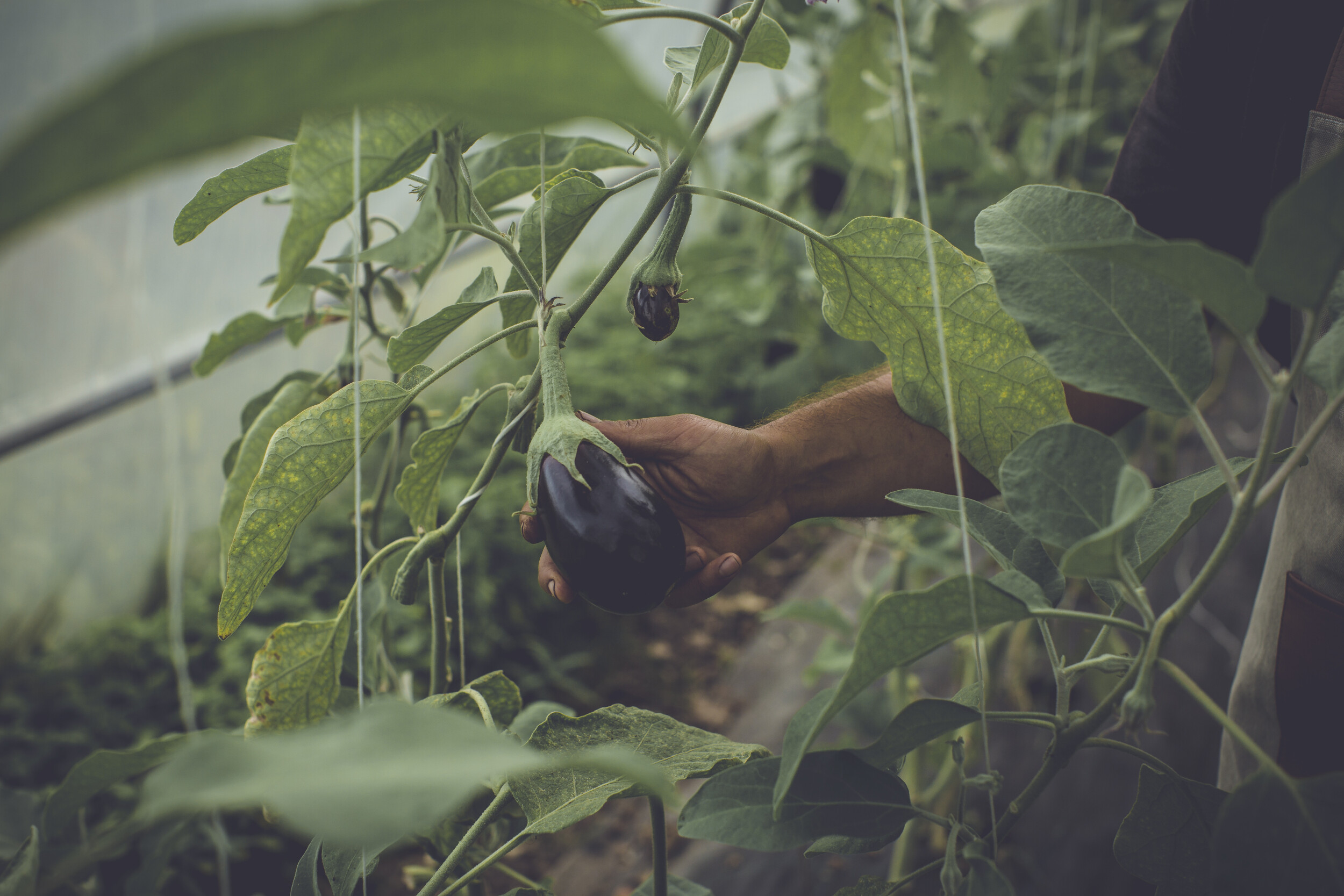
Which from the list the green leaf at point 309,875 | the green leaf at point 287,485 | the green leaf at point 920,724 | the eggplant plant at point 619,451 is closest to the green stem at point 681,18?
the eggplant plant at point 619,451

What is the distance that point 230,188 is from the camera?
1.30ft

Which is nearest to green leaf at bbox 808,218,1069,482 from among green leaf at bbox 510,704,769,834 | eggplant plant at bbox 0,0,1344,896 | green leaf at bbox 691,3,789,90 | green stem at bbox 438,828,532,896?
eggplant plant at bbox 0,0,1344,896

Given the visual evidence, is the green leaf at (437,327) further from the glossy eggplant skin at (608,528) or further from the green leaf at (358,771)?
the green leaf at (358,771)

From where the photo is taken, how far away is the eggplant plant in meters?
0.17

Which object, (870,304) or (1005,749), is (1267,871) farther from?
(1005,749)

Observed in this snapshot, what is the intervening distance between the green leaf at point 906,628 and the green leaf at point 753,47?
0.29 metres

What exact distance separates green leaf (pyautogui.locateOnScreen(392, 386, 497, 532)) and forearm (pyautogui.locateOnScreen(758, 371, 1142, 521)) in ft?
0.78

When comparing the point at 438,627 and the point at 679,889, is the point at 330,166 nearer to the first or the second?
the point at 438,627

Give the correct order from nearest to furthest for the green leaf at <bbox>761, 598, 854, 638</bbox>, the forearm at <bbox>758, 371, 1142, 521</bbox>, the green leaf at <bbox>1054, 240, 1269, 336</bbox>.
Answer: the green leaf at <bbox>1054, 240, 1269, 336</bbox> → the forearm at <bbox>758, 371, 1142, 521</bbox> → the green leaf at <bbox>761, 598, 854, 638</bbox>

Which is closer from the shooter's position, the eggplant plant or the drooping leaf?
the eggplant plant

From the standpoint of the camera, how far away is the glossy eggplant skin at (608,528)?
1.27ft

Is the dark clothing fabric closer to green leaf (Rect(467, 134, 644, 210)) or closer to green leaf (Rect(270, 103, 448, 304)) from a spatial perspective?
green leaf (Rect(467, 134, 644, 210))

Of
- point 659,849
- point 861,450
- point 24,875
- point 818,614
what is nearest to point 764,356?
point 818,614

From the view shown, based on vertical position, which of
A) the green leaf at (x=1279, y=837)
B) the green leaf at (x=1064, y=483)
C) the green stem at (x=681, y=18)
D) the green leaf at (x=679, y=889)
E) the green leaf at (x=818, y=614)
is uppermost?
the green stem at (x=681, y=18)
